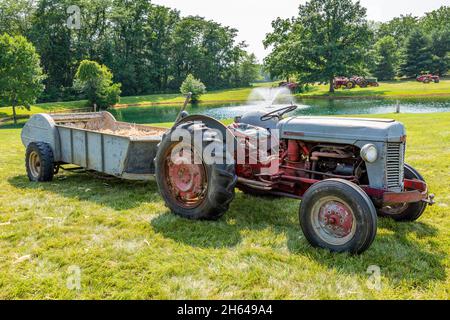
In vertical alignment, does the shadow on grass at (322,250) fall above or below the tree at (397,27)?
below

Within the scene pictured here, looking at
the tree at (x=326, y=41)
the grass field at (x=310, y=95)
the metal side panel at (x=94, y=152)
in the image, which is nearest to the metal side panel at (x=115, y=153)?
the metal side panel at (x=94, y=152)

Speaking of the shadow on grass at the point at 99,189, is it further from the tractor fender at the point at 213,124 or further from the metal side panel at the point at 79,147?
the tractor fender at the point at 213,124

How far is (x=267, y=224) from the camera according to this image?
4.74 m

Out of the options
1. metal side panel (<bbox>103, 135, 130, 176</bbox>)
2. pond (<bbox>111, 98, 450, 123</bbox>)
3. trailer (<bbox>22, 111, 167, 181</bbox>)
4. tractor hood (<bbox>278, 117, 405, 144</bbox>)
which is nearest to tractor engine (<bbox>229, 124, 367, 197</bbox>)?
tractor hood (<bbox>278, 117, 405, 144</bbox>)

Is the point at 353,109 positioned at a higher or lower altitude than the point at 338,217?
higher

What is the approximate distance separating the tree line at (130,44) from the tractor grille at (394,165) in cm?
4658

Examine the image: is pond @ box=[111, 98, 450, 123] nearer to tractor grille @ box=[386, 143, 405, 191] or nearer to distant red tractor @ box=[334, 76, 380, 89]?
tractor grille @ box=[386, 143, 405, 191]

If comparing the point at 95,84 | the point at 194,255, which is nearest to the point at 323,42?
the point at 95,84

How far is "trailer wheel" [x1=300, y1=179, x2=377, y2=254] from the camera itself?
11.9 ft

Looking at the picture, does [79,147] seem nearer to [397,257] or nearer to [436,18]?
[397,257]

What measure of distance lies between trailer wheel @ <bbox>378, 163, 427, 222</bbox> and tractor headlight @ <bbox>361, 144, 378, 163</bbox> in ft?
3.45

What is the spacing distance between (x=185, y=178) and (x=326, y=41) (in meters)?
48.0

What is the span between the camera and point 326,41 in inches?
1924

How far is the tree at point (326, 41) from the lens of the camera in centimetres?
4691
